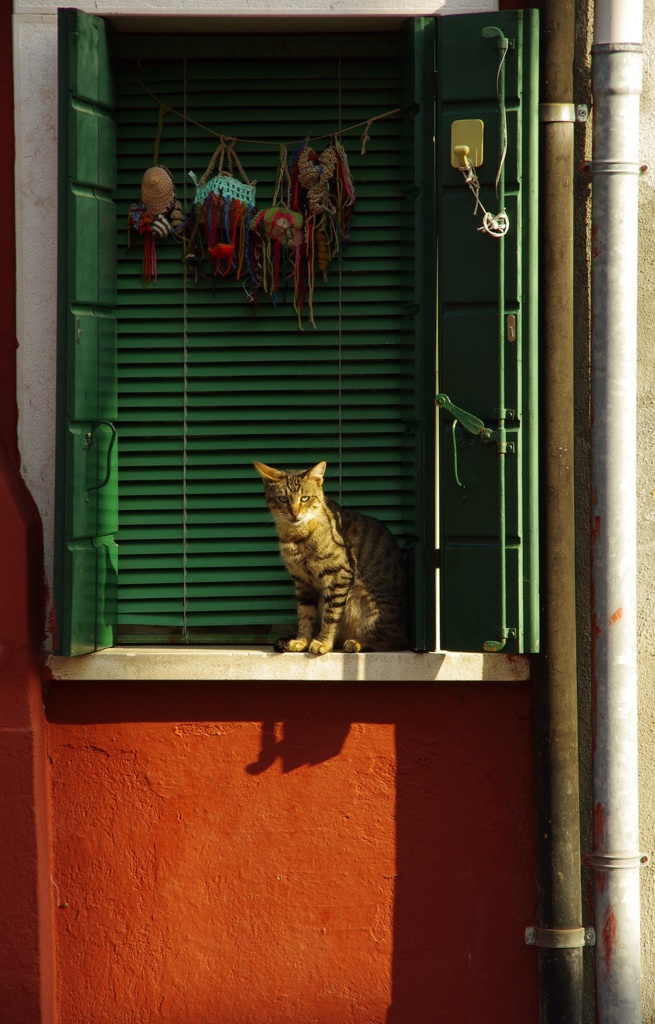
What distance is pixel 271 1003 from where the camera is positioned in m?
3.45

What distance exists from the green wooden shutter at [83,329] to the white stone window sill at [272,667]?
107 mm

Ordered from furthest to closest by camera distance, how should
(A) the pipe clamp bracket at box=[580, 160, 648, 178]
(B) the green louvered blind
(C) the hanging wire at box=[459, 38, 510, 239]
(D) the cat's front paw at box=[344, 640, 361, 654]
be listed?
(B) the green louvered blind, (D) the cat's front paw at box=[344, 640, 361, 654], (A) the pipe clamp bracket at box=[580, 160, 648, 178], (C) the hanging wire at box=[459, 38, 510, 239]

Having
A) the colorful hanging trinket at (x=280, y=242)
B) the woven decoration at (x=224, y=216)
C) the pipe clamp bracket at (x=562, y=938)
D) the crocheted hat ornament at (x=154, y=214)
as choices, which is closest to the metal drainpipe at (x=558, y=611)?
the pipe clamp bracket at (x=562, y=938)

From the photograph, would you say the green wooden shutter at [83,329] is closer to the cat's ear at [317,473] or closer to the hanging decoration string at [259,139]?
the hanging decoration string at [259,139]

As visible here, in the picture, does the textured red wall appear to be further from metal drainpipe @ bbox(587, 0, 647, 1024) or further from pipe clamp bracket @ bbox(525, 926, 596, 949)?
metal drainpipe @ bbox(587, 0, 647, 1024)

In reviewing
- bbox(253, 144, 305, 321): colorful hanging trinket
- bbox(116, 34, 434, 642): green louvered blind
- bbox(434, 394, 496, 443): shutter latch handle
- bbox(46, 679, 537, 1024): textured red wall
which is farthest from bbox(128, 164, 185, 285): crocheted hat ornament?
bbox(46, 679, 537, 1024): textured red wall

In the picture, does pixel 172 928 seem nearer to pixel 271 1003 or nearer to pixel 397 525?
pixel 271 1003

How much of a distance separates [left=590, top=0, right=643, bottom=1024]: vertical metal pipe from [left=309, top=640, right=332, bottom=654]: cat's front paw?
905 mm

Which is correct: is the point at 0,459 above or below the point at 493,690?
above

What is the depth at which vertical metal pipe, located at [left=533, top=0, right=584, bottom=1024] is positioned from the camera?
335 cm

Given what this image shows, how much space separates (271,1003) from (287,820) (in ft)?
2.06

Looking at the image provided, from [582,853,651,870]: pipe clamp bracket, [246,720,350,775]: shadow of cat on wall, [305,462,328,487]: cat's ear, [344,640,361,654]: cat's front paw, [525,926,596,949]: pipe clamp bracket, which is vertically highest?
[305,462,328,487]: cat's ear

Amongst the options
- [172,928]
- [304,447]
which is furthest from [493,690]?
[172,928]

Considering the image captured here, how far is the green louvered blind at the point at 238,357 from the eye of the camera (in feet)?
11.9
